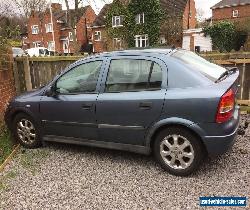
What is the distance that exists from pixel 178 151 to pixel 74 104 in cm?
186

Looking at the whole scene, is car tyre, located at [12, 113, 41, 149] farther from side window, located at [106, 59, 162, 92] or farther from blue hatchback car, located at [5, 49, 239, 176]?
side window, located at [106, 59, 162, 92]

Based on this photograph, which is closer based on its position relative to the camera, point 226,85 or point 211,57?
point 226,85

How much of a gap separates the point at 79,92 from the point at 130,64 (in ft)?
3.32

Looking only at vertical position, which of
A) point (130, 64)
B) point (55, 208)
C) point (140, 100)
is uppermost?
point (130, 64)

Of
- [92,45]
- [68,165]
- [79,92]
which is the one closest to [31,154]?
[68,165]

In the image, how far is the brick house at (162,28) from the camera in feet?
109

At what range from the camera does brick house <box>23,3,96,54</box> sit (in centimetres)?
4600

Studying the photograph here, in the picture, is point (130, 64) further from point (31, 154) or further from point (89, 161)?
point (31, 154)

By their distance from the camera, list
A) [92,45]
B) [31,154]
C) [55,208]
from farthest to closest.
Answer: [92,45], [31,154], [55,208]

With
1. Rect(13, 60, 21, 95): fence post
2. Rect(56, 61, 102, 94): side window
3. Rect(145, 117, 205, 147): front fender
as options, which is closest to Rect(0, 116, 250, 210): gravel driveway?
Rect(145, 117, 205, 147): front fender

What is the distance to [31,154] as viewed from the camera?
5688mm

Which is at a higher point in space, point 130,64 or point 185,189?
point 130,64

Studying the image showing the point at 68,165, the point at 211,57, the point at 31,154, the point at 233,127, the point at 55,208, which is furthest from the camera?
the point at 211,57

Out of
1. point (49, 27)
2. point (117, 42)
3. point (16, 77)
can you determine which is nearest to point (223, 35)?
point (117, 42)
